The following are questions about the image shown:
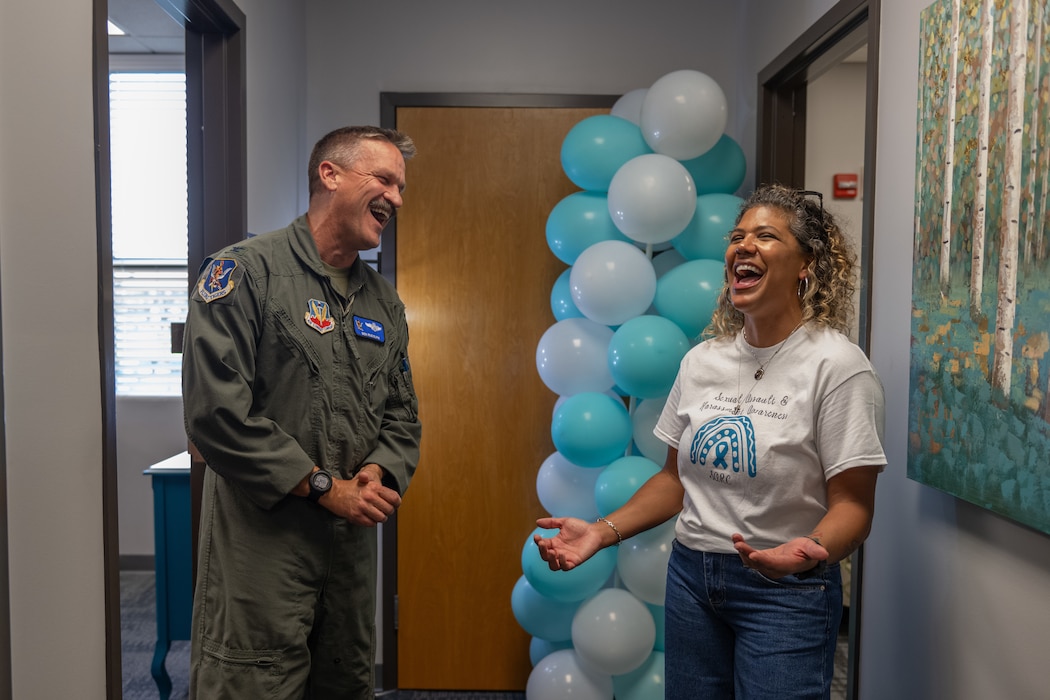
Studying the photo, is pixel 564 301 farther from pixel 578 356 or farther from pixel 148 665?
pixel 148 665

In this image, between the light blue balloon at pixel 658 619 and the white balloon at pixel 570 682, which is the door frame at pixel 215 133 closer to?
the white balloon at pixel 570 682

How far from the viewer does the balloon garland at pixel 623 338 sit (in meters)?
2.20

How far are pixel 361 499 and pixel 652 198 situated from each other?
1128 millimetres

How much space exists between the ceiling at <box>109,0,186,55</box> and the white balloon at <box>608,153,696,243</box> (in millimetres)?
1852

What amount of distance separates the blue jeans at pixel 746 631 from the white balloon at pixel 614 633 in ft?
2.40

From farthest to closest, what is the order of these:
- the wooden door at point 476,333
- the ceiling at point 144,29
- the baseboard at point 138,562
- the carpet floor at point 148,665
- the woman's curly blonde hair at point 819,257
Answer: the baseboard at point 138,562 → the ceiling at point 144,29 → the wooden door at point 476,333 → the carpet floor at point 148,665 → the woman's curly blonde hair at point 819,257

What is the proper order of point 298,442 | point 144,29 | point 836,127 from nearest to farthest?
1. point 298,442
2. point 144,29
3. point 836,127

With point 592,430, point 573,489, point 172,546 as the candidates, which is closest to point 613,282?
point 592,430

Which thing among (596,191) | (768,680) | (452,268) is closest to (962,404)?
(768,680)

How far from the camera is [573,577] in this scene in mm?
2262

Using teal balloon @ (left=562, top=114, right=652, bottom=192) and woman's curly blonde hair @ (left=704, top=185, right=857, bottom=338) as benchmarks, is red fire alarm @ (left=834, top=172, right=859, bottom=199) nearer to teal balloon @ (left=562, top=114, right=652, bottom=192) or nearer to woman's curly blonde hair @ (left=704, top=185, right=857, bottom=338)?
teal balloon @ (left=562, top=114, right=652, bottom=192)

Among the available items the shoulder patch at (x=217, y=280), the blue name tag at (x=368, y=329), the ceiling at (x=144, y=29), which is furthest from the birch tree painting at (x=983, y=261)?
the ceiling at (x=144, y=29)

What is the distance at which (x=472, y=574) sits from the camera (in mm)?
2953

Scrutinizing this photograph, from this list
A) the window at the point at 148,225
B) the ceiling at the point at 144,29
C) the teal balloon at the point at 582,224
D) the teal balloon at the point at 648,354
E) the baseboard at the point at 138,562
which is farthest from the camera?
the baseboard at the point at 138,562
